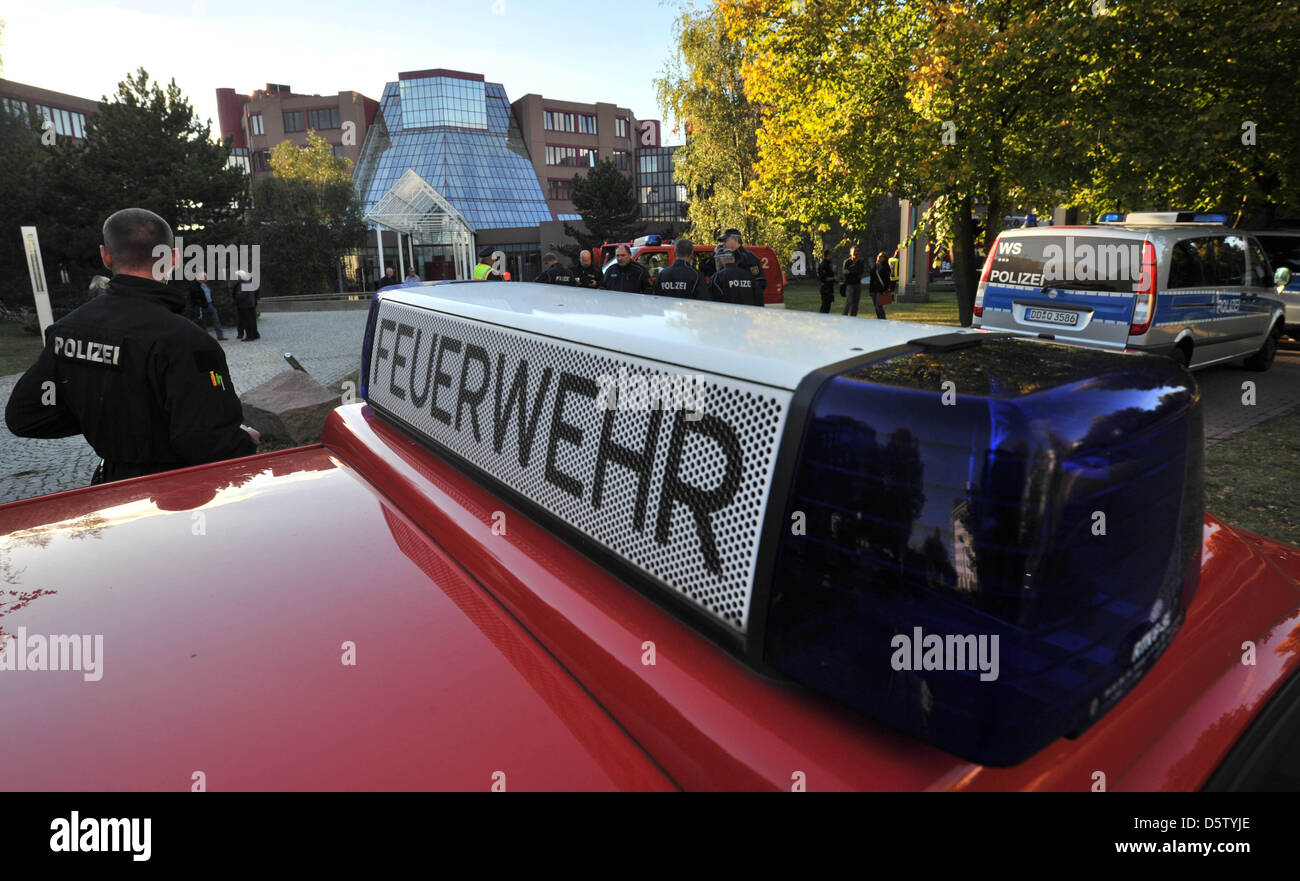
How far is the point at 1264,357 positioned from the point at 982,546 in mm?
13658

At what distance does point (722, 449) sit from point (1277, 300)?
1380 centimetres

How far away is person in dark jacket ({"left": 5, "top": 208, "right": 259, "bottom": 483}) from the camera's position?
2.66 m

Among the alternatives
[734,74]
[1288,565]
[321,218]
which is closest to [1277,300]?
[1288,565]

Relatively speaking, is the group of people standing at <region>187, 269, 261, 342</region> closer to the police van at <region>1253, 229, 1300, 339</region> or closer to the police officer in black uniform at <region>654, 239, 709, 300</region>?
the police officer in black uniform at <region>654, 239, 709, 300</region>

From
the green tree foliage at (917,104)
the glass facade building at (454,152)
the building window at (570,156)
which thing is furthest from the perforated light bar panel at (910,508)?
the building window at (570,156)

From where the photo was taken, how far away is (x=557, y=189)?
264 feet

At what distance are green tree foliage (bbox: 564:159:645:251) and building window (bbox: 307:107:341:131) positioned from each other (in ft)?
121

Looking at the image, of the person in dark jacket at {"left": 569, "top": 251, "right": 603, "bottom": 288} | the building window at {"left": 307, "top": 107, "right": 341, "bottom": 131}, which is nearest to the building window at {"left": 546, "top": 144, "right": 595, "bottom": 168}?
the building window at {"left": 307, "top": 107, "right": 341, "bottom": 131}

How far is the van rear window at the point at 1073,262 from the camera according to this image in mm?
8227

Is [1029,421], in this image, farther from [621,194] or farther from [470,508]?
[621,194]

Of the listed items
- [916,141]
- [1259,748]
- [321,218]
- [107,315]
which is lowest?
[1259,748]

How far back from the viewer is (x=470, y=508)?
153 centimetres

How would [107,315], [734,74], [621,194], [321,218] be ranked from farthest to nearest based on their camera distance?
[621,194], [321,218], [734,74], [107,315]

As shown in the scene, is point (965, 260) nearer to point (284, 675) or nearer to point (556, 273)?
point (556, 273)
